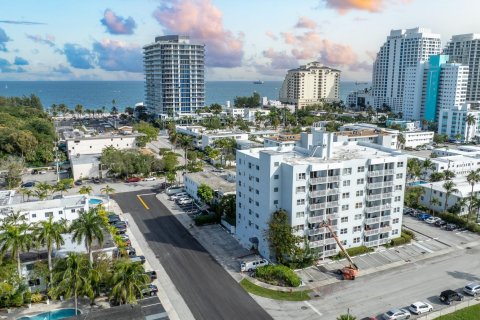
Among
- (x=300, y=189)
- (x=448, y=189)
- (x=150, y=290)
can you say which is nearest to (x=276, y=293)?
(x=300, y=189)

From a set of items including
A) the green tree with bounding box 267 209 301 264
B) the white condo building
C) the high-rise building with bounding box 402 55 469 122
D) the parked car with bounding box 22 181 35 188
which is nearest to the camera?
the green tree with bounding box 267 209 301 264

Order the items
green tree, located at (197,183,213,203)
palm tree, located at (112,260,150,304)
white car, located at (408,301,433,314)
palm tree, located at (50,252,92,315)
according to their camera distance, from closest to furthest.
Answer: palm tree, located at (50,252,92,315) < palm tree, located at (112,260,150,304) < white car, located at (408,301,433,314) < green tree, located at (197,183,213,203)

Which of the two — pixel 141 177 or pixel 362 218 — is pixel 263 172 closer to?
pixel 362 218

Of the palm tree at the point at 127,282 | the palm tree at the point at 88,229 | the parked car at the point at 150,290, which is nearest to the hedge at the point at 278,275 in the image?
the parked car at the point at 150,290

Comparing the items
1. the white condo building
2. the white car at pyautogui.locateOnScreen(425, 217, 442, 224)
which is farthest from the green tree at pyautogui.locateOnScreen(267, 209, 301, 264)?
the white car at pyautogui.locateOnScreen(425, 217, 442, 224)

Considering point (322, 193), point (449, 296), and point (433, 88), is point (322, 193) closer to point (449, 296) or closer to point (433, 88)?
point (449, 296)

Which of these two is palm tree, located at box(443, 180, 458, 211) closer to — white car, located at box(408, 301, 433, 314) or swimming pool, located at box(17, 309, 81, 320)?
white car, located at box(408, 301, 433, 314)
